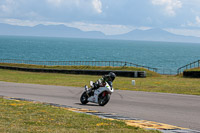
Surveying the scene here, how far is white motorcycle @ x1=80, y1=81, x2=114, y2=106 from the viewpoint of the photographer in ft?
47.3

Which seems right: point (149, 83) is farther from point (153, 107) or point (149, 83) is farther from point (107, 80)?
point (107, 80)

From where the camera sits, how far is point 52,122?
10141mm

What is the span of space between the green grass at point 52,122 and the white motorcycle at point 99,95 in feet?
8.82

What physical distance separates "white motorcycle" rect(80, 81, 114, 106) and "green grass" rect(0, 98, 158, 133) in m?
2.69

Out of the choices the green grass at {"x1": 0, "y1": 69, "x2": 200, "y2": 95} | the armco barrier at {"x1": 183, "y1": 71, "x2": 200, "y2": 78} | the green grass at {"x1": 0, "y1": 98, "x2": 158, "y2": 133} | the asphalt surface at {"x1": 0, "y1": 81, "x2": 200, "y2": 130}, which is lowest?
the green grass at {"x1": 0, "y1": 98, "x2": 158, "y2": 133}

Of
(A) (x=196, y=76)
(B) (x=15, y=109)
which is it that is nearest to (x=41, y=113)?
(B) (x=15, y=109)

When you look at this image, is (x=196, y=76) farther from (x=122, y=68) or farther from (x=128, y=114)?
(x=128, y=114)

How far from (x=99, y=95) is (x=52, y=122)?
5.20 meters

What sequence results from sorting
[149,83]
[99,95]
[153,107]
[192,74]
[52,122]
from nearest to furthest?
[52,122]
[153,107]
[99,95]
[149,83]
[192,74]

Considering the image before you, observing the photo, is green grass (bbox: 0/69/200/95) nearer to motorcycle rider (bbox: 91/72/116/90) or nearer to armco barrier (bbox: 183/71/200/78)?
armco barrier (bbox: 183/71/200/78)

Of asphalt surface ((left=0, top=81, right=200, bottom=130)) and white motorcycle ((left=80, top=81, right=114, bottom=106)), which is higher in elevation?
white motorcycle ((left=80, top=81, right=114, bottom=106))

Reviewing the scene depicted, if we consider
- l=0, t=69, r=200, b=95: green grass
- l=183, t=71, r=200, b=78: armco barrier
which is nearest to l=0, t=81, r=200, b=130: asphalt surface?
l=0, t=69, r=200, b=95: green grass

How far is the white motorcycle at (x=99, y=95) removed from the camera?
14.4m

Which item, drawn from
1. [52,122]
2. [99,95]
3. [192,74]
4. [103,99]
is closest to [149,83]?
[192,74]
